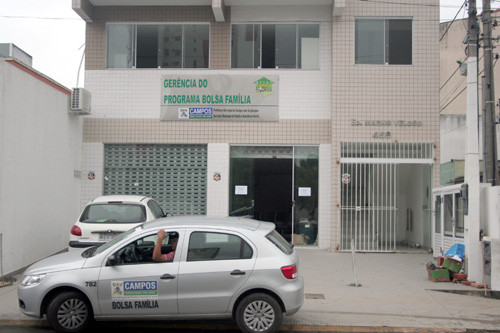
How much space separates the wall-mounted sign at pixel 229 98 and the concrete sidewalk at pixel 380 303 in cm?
489

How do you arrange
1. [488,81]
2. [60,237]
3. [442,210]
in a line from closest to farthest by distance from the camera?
[442,210] < [60,237] < [488,81]

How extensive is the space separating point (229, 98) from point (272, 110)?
4.28 feet

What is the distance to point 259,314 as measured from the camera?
6.33 m

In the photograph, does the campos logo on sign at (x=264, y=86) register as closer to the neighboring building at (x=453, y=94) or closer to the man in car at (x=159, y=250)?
the man in car at (x=159, y=250)

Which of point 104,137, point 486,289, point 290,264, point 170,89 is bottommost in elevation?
point 486,289

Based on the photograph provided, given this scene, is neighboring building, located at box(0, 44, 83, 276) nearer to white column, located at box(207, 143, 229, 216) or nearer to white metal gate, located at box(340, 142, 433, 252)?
white column, located at box(207, 143, 229, 216)

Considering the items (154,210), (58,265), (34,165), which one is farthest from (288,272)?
(34,165)

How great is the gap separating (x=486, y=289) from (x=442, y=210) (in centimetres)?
303

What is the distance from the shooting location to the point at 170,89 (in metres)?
14.5

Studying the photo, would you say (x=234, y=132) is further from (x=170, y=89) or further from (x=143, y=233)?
(x=143, y=233)

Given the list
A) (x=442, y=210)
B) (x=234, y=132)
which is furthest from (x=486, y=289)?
(x=234, y=132)

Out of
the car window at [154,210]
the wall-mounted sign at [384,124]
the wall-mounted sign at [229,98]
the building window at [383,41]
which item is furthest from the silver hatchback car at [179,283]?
the building window at [383,41]

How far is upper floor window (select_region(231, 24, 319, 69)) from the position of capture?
1455cm

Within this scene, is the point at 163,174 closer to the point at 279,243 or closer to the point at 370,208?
the point at 370,208
